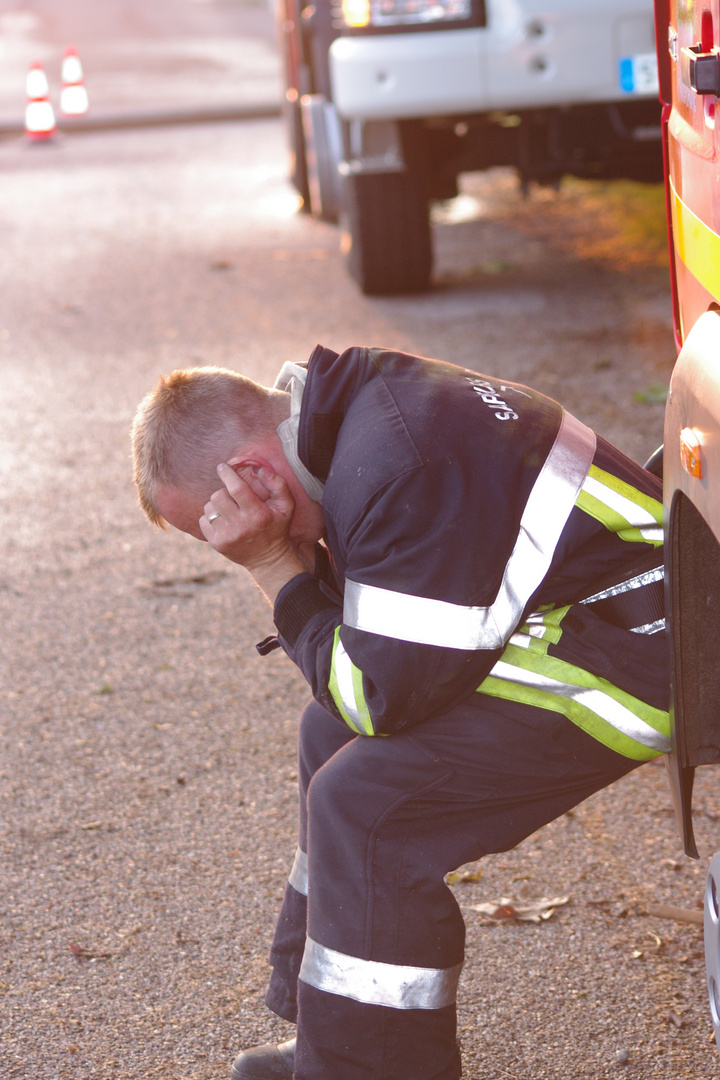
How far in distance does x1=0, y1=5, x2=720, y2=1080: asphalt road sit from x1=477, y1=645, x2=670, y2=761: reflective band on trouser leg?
2.05 feet

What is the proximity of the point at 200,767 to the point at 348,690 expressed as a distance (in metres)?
1.38

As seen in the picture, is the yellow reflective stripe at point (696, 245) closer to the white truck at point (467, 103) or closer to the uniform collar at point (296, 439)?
the uniform collar at point (296, 439)

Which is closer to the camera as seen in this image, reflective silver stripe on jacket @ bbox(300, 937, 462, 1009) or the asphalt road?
reflective silver stripe on jacket @ bbox(300, 937, 462, 1009)

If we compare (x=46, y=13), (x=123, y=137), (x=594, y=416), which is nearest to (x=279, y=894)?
(x=594, y=416)

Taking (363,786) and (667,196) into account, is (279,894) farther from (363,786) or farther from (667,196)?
(667,196)

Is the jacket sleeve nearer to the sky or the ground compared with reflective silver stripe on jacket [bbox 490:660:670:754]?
nearer to the sky

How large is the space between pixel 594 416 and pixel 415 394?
338 cm

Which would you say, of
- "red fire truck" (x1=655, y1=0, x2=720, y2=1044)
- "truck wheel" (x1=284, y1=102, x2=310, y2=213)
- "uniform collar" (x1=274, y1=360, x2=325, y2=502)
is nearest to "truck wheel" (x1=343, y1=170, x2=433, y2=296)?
"truck wheel" (x1=284, y1=102, x2=310, y2=213)

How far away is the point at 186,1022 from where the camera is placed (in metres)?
2.39

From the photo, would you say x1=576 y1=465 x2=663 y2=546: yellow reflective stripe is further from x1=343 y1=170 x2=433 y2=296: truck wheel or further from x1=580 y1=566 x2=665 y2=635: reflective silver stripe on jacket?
x1=343 y1=170 x2=433 y2=296: truck wheel

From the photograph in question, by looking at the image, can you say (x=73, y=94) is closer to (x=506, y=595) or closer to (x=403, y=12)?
(x=403, y=12)

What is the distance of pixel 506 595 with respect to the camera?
6.32ft

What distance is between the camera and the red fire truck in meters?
1.76

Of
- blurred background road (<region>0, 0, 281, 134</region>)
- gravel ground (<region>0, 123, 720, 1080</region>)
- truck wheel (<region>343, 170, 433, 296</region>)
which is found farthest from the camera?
blurred background road (<region>0, 0, 281, 134</region>)
